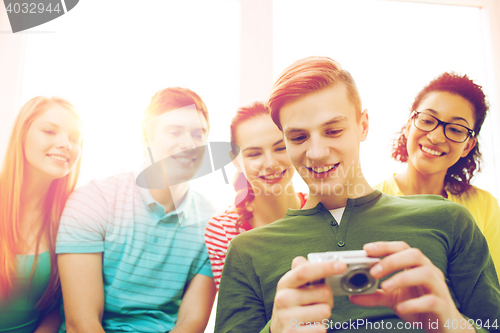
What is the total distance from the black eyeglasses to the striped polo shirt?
101 cm

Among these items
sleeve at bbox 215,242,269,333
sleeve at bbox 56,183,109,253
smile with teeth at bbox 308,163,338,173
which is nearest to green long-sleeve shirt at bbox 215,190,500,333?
sleeve at bbox 215,242,269,333

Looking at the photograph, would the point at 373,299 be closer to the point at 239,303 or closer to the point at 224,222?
the point at 239,303

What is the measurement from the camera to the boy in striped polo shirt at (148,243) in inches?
46.8

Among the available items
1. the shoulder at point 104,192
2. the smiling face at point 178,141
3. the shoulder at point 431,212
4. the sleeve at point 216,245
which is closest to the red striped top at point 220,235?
the sleeve at point 216,245

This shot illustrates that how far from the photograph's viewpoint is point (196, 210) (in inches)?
55.0

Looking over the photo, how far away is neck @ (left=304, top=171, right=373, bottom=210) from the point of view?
964 mm

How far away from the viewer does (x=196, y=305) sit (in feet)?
4.07

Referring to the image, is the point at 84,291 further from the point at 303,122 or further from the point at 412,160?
the point at 412,160

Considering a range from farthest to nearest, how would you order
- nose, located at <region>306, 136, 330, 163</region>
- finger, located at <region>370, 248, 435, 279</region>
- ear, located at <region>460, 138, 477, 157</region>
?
ear, located at <region>460, 138, 477, 157</region>
nose, located at <region>306, 136, 330, 163</region>
finger, located at <region>370, 248, 435, 279</region>

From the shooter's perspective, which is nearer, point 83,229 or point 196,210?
point 83,229

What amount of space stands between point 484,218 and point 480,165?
399 millimetres

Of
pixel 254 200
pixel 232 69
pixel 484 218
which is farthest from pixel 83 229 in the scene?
pixel 484 218

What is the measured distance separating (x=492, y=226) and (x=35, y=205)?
184cm

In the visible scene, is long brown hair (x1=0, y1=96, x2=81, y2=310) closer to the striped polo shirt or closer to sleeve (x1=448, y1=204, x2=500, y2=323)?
the striped polo shirt
